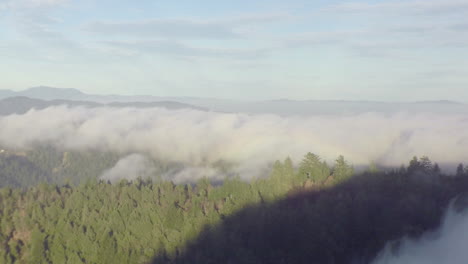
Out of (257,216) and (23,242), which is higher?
(257,216)

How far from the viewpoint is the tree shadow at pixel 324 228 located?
5528 cm

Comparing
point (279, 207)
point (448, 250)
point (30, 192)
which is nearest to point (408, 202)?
point (448, 250)

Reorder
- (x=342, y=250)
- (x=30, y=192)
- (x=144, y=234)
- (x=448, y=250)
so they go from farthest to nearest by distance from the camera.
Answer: (x=30, y=192)
(x=144, y=234)
(x=342, y=250)
(x=448, y=250)

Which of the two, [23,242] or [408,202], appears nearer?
[408,202]

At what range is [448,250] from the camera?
51312 millimetres

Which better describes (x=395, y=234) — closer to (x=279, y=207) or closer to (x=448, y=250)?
(x=448, y=250)

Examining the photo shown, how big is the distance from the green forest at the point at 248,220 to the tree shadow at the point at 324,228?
0.11 m

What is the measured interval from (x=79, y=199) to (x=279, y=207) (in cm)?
3198

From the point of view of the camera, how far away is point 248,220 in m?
61.5

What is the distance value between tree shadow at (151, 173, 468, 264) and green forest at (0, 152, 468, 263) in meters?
0.11

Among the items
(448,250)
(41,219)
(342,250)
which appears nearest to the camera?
(448,250)

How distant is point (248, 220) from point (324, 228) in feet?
30.0

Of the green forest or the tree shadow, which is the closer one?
the tree shadow

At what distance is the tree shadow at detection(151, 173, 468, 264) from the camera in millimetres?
55281
